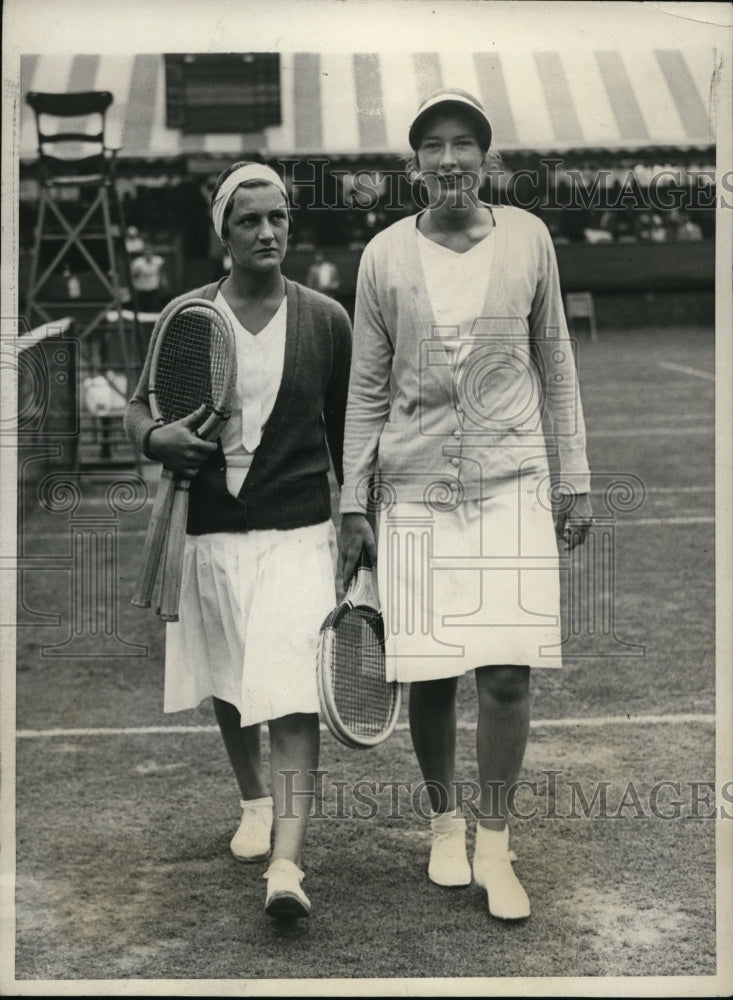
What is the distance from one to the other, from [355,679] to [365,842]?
85 centimetres

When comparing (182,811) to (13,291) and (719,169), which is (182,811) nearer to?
(13,291)

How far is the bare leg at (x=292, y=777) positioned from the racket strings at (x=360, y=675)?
8.7 inches

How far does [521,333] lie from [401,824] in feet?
5.97

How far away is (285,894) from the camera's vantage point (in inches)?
171

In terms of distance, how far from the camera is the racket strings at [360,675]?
4.48 meters

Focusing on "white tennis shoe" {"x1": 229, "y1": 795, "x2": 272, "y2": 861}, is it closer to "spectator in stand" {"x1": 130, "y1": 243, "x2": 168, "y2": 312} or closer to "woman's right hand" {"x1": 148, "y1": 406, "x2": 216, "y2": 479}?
"woman's right hand" {"x1": 148, "y1": 406, "x2": 216, "y2": 479}

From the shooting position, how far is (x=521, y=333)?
4.63m

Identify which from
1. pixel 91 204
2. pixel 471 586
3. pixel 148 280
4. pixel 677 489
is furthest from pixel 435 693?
pixel 148 280

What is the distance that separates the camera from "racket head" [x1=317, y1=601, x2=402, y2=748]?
14.4 feet

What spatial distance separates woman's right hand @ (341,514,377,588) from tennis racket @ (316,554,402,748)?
28mm

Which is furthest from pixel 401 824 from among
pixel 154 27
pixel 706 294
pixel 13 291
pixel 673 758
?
pixel 706 294

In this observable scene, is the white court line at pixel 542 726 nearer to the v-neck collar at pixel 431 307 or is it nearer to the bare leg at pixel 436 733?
the bare leg at pixel 436 733

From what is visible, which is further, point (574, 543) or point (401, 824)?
point (401, 824)

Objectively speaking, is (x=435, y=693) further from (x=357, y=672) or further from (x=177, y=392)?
(x=177, y=392)
